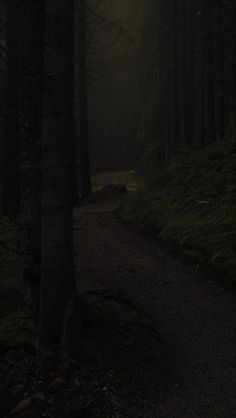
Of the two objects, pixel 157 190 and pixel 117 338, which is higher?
pixel 157 190

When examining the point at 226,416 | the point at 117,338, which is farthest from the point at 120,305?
the point at 226,416

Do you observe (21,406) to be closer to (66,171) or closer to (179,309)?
(66,171)

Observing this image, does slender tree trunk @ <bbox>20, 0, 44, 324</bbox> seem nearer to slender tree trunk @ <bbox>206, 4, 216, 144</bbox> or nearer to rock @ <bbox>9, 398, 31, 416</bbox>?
rock @ <bbox>9, 398, 31, 416</bbox>

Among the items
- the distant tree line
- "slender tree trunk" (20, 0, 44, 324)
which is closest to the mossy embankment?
Result: the distant tree line

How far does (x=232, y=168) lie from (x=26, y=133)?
789cm

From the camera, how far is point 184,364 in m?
6.64

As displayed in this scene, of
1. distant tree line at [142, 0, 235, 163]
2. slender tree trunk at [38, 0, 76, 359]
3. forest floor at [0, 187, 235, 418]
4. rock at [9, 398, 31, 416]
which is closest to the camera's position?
rock at [9, 398, 31, 416]

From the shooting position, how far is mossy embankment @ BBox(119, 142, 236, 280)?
34.9ft

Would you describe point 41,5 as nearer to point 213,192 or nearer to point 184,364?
point 184,364

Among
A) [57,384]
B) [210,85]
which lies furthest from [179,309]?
[210,85]

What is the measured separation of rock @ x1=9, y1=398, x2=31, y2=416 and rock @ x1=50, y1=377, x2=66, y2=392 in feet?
0.95

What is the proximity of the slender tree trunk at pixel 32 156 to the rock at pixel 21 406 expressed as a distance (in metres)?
1.22

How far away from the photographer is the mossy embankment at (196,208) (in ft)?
34.9

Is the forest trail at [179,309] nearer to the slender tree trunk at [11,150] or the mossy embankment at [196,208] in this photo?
the mossy embankment at [196,208]
